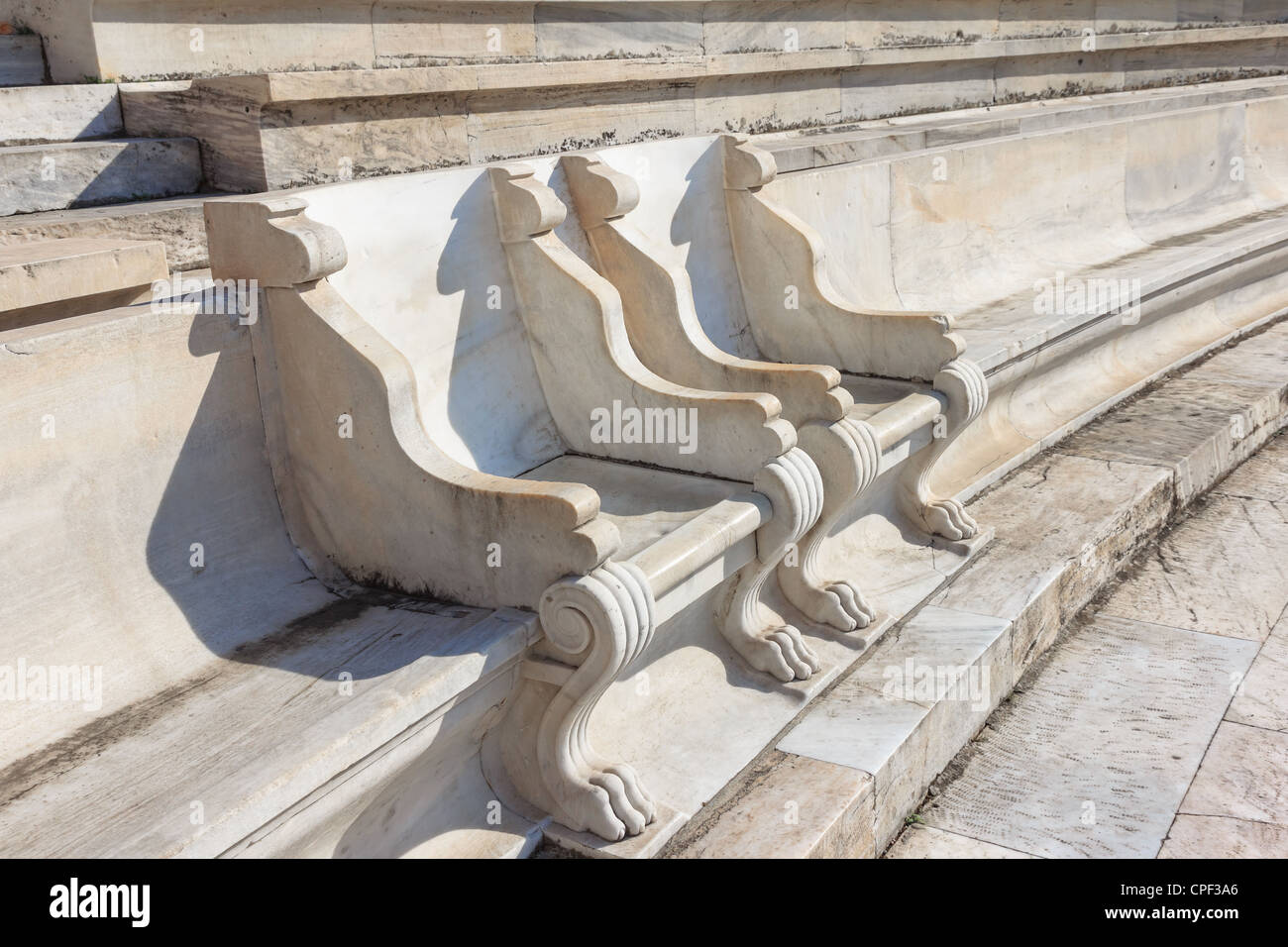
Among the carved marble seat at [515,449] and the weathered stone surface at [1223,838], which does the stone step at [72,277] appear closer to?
the carved marble seat at [515,449]

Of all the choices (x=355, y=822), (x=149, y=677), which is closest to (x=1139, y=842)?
(x=355, y=822)

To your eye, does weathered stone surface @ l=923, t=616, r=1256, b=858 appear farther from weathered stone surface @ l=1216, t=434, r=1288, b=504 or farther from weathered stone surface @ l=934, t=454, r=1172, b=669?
weathered stone surface @ l=1216, t=434, r=1288, b=504

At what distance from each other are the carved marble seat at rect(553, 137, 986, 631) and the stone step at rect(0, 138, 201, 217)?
1.49 m

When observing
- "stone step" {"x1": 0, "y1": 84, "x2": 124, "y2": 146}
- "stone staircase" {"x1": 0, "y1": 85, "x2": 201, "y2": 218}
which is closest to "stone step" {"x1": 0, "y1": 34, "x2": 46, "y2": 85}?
"stone step" {"x1": 0, "y1": 84, "x2": 124, "y2": 146}

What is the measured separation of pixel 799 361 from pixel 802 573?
1009 millimetres

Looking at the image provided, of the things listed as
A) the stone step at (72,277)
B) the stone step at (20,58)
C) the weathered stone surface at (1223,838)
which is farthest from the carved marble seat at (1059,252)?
the stone step at (20,58)

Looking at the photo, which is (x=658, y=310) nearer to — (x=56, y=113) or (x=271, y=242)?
(x=271, y=242)

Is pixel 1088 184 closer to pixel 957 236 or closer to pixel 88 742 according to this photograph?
pixel 957 236

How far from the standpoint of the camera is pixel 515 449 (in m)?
3.31

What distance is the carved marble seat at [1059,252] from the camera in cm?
478

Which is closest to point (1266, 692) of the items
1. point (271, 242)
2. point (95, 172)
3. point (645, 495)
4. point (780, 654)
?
point (780, 654)

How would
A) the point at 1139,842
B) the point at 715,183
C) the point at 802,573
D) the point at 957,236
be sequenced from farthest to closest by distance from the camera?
the point at 957,236
the point at 715,183
the point at 802,573
the point at 1139,842

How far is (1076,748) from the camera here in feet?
10.6

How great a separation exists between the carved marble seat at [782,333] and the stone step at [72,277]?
1260 mm
